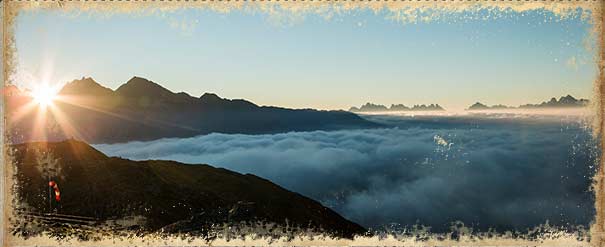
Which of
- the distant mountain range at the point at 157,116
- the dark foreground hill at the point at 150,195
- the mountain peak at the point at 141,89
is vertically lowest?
the dark foreground hill at the point at 150,195

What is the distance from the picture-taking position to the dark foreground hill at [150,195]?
236 inches

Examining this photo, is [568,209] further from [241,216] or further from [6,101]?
[6,101]

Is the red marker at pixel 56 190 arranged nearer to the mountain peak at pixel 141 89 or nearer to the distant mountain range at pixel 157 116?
the distant mountain range at pixel 157 116

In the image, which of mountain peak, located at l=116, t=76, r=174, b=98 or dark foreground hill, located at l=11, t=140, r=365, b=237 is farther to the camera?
mountain peak, located at l=116, t=76, r=174, b=98

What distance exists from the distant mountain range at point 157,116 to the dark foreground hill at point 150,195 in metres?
0.42

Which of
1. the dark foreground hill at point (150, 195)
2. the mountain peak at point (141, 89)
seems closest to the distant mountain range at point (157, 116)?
the mountain peak at point (141, 89)

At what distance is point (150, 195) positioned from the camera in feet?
23.4

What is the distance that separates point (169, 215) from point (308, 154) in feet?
8.57

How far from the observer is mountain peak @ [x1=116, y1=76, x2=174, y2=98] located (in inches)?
266

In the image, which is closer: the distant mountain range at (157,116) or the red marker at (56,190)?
the red marker at (56,190)

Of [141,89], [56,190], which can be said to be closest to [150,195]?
[56,190]

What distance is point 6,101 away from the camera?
541 centimetres

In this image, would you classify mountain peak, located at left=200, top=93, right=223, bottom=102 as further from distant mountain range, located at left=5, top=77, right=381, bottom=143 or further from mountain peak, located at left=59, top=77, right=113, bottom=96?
mountain peak, located at left=59, top=77, right=113, bottom=96

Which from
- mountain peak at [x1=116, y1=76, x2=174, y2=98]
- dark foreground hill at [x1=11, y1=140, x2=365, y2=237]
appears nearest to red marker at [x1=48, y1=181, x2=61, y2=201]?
dark foreground hill at [x1=11, y1=140, x2=365, y2=237]
